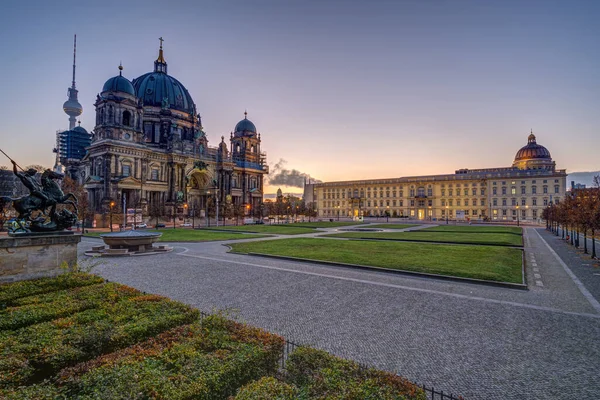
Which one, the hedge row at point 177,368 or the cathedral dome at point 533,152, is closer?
the hedge row at point 177,368

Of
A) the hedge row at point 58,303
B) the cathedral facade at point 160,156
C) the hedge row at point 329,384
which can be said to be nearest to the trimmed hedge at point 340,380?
the hedge row at point 329,384

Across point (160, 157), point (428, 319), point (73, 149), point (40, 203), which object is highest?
point (73, 149)

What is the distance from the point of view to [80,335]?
6562mm

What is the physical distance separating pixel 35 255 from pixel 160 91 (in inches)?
3236

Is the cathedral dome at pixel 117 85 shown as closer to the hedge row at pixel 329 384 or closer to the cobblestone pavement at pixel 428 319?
the cobblestone pavement at pixel 428 319

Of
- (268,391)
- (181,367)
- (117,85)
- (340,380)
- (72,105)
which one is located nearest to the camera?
(268,391)

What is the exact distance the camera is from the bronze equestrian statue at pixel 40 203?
13758mm

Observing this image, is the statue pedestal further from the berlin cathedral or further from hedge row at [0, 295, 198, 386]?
the berlin cathedral

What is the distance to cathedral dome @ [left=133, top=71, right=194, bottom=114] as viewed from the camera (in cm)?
8262

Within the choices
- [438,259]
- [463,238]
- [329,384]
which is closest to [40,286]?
[329,384]

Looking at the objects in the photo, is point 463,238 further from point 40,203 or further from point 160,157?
point 160,157

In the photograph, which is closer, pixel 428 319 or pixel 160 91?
pixel 428 319

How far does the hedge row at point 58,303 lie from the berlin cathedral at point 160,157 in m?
56.3

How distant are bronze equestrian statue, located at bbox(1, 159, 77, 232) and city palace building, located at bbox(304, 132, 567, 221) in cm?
8987
